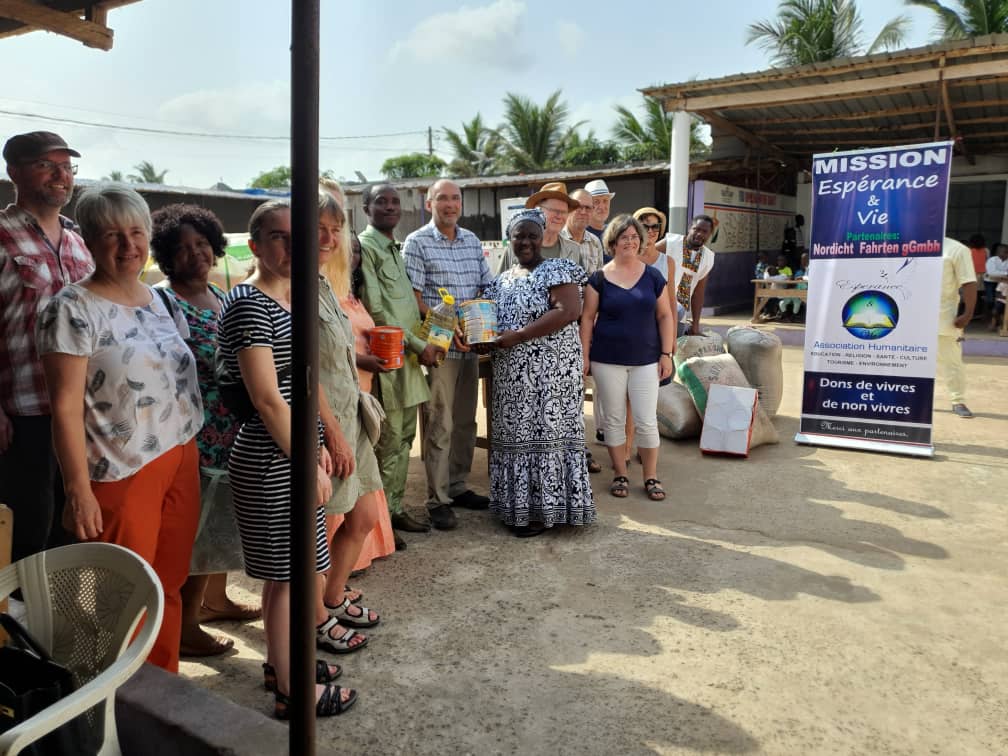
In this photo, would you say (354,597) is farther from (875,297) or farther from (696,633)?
(875,297)

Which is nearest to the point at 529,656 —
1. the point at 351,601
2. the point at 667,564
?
the point at 351,601

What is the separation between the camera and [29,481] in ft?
8.41

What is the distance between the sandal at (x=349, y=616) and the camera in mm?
2924

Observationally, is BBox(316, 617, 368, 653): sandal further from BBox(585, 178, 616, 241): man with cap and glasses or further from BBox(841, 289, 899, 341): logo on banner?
BBox(841, 289, 899, 341): logo on banner

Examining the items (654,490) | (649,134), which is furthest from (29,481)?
(649,134)

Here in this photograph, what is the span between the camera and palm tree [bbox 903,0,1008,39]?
1664cm

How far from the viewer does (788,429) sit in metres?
6.22

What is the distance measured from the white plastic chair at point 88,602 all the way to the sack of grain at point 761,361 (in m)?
5.20

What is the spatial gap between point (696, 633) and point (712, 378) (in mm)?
3022

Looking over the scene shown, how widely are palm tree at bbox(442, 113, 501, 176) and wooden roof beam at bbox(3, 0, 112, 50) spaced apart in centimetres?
3181

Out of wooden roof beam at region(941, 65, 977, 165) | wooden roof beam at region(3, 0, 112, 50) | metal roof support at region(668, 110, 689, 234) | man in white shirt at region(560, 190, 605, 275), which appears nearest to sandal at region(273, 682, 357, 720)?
wooden roof beam at region(3, 0, 112, 50)

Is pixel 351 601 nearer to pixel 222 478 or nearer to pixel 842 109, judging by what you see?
pixel 222 478

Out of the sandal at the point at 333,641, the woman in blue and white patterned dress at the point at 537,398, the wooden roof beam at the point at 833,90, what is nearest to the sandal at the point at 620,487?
the woman in blue and white patterned dress at the point at 537,398

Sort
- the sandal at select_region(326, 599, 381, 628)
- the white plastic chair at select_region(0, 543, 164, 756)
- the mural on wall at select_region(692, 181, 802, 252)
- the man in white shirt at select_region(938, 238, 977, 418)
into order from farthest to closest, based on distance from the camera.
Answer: the mural on wall at select_region(692, 181, 802, 252), the man in white shirt at select_region(938, 238, 977, 418), the sandal at select_region(326, 599, 381, 628), the white plastic chair at select_region(0, 543, 164, 756)
